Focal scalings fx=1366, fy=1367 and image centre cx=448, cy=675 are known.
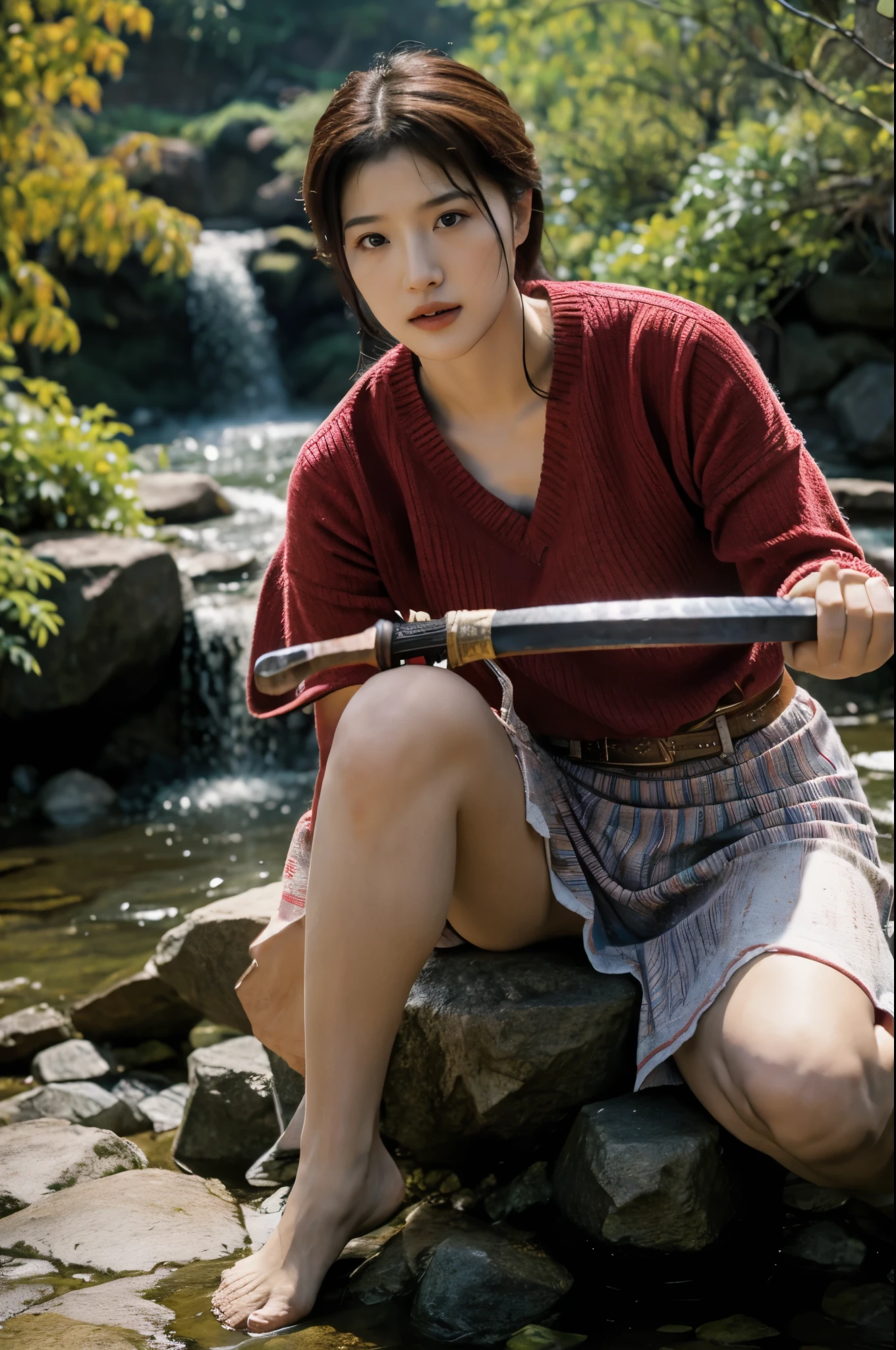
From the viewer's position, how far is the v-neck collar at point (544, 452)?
2.04 m

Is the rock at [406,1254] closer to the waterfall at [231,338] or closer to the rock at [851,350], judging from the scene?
the rock at [851,350]

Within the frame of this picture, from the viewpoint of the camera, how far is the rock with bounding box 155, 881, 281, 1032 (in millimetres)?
2721

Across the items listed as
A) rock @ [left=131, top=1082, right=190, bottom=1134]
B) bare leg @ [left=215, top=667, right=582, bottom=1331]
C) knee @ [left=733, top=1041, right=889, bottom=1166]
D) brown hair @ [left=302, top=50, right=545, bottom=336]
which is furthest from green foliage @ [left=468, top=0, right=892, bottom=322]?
rock @ [left=131, top=1082, right=190, bottom=1134]

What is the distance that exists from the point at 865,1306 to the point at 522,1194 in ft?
1.77

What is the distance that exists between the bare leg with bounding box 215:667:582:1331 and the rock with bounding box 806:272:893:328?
7.47 meters

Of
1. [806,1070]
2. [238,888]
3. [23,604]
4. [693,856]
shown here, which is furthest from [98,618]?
[806,1070]

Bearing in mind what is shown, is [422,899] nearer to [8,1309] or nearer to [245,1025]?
[8,1309]

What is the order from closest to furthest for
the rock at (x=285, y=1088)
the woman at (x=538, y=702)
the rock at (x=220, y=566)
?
the woman at (x=538, y=702) → the rock at (x=285, y=1088) → the rock at (x=220, y=566)

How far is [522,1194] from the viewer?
81.6 inches

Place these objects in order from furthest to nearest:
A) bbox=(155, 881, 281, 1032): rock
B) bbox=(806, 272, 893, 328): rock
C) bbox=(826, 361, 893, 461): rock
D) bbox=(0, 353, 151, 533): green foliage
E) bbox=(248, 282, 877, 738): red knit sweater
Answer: bbox=(806, 272, 893, 328): rock → bbox=(826, 361, 893, 461): rock → bbox=(0, 353, 151, 533): green foliage → bbox=(155, 881, 281, 1032): rock → bbox=(248, 282, 877, 738): red knit sweater

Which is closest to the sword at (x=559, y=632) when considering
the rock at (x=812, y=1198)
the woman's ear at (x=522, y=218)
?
the woman's ear at (x=522, y=218)

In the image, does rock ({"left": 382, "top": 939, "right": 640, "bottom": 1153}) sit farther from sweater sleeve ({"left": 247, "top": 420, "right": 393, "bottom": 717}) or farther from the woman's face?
the woman's face

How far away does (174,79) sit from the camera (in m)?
19.1

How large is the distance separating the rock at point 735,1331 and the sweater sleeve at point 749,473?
916 millimetres
